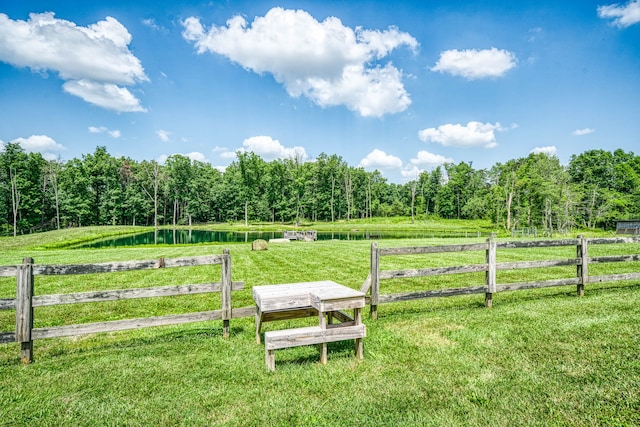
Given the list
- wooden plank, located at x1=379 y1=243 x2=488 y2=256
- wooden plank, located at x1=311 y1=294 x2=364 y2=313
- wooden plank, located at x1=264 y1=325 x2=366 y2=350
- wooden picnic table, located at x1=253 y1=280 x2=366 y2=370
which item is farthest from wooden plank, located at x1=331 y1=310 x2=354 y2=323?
wooden plank, located at x1=379 y1=243 x2=488 y2=256

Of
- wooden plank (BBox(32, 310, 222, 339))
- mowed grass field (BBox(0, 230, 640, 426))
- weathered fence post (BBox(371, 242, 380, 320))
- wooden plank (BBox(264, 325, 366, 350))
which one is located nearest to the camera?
mowed grass field (BBox(0, 230, 640, 426))

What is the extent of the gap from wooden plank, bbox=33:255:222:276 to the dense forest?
5584cm

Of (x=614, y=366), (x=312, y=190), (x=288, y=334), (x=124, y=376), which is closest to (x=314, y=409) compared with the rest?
(x=288, y=334)

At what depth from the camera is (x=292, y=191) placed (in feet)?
309

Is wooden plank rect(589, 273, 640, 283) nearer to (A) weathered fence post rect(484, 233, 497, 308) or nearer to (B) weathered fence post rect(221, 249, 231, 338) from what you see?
(A) weathered fence post rect(484, 233, 497, 308)

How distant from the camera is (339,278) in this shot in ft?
42.2

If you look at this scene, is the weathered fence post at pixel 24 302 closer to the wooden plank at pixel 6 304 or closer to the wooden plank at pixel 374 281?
the wooden plank at pixel 6 304

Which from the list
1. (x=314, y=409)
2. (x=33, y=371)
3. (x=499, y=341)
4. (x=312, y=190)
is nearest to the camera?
(x=314, y=409)

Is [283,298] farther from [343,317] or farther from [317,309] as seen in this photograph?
[343,317]

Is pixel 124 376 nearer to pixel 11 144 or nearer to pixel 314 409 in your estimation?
pixel 314 409

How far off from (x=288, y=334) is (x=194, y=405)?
4.74 ft

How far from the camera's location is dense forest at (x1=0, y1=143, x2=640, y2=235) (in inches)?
2552

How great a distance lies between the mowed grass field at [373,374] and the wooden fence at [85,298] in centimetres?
46

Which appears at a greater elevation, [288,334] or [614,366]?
[288,334]
